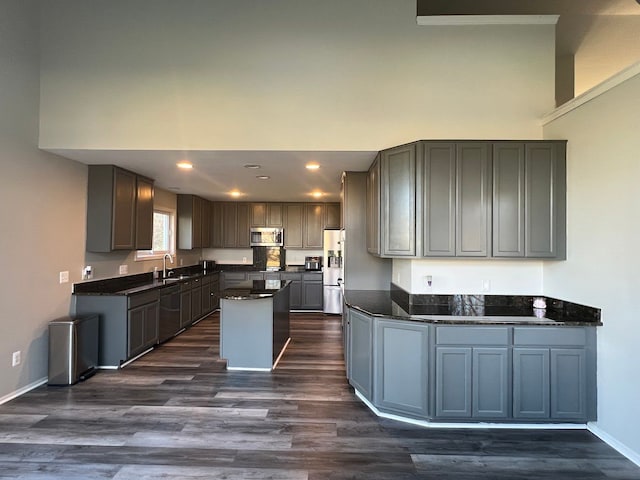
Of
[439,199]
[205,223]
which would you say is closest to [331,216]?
[205,223]

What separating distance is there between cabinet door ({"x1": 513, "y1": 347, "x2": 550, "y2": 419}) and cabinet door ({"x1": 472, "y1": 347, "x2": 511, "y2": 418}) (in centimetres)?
7

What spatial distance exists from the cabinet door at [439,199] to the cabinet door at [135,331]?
11.3ft

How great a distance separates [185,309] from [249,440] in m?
3.71

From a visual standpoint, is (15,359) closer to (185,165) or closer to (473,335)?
(185,165)

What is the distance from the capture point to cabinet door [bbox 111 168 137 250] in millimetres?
4535

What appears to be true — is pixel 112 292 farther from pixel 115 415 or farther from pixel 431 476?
pixel 431 476

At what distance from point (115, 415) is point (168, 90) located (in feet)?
9.96

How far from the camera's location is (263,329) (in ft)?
13.8

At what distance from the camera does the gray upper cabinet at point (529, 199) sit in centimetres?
325

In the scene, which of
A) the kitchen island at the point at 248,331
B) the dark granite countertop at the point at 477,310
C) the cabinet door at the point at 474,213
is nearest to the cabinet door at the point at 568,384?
the dark granite countertop at the point at 477,310

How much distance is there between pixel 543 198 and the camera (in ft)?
10.7

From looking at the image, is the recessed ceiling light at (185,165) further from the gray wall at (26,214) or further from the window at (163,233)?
the window at (163,233)

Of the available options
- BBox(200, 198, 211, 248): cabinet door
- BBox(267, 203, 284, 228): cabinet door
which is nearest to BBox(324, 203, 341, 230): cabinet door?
BBox(267, 203, 284, 228): cabinet door

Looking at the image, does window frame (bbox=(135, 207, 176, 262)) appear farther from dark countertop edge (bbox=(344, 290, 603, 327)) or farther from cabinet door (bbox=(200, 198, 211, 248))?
dark countertop edge (bbox=(344, 290, 603, 327))
